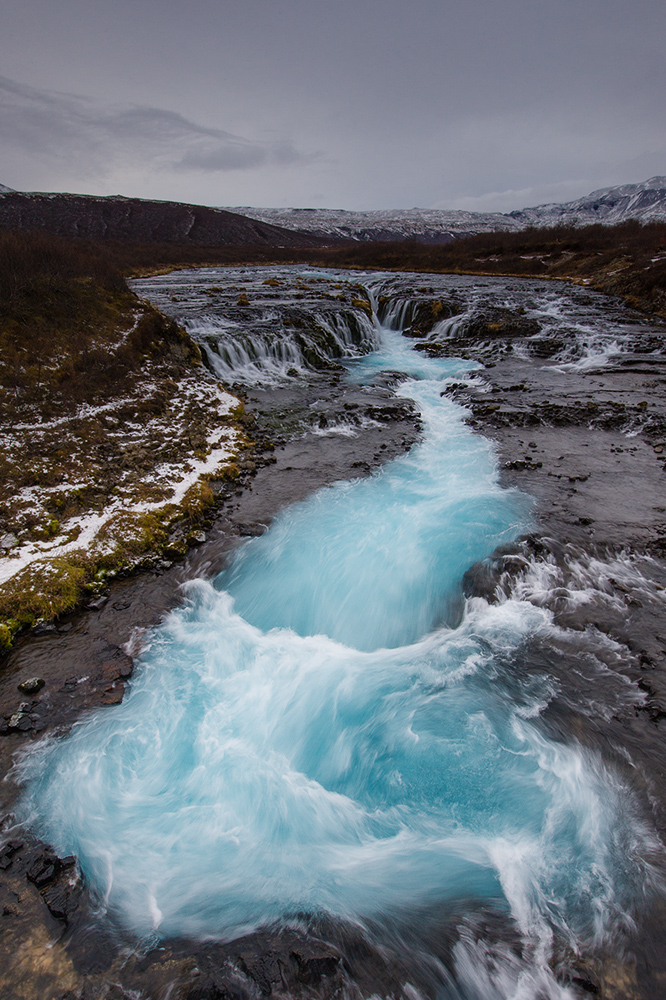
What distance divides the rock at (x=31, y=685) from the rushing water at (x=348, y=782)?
0.96 m

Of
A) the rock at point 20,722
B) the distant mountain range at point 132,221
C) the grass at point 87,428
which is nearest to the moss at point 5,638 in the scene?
the grass at point 87,428

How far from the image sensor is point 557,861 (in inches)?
186

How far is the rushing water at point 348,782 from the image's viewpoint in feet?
14.5

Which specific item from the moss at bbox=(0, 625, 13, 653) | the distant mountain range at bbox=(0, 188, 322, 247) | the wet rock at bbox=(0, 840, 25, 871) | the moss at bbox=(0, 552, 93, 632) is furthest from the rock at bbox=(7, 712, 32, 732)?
the distant mountain range at bbox=(0, 188, 322, 247)

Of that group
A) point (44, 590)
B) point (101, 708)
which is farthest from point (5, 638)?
point (101, 708)

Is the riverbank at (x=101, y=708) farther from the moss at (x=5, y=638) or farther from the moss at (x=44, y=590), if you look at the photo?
the moss at (x=44, y=590)

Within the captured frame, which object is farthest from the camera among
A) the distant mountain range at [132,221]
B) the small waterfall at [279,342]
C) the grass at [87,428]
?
the distant mountain range at [132,221]

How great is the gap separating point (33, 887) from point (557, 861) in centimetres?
530

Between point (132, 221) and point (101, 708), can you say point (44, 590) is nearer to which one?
point (101, 708)

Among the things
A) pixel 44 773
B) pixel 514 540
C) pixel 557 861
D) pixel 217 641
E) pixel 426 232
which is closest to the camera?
pixel 557 861

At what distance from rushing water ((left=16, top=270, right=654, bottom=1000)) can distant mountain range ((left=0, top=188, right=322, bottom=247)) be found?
92460mm

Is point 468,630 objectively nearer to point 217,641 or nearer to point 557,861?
point 557,861

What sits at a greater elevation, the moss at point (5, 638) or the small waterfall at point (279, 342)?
the small waterfall at point (279, 342)

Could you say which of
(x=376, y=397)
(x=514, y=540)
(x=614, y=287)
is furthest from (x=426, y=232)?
(x=514, y=540)
